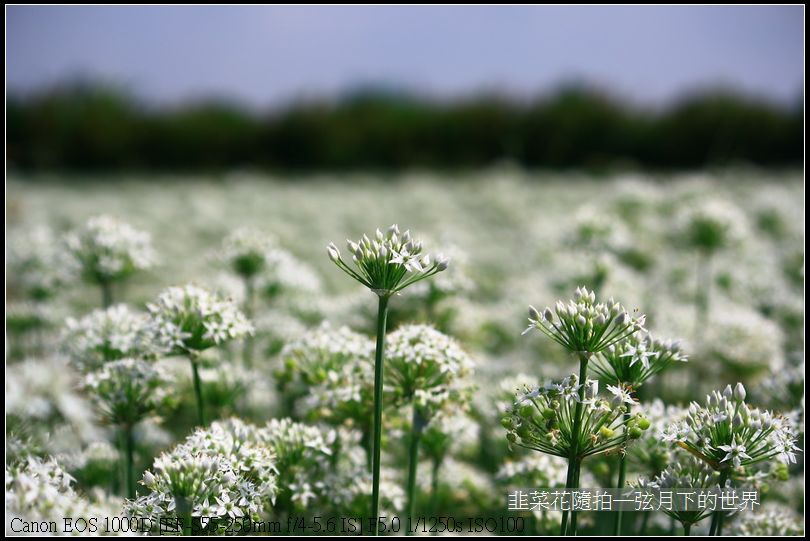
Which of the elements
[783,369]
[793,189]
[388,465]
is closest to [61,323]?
[388,465]

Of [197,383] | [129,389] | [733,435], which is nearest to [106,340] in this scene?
[129,389]

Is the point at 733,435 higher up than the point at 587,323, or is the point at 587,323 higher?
the point at 587,323

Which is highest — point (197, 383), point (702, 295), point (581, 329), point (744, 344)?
point (702, 295)

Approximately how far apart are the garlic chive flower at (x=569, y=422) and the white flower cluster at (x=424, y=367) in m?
0.70

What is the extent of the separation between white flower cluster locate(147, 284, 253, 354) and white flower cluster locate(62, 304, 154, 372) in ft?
1.22

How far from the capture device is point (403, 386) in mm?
3883

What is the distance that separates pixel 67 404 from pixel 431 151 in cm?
2799

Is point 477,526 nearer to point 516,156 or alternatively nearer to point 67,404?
point 67,404

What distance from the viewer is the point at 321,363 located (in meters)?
4.41

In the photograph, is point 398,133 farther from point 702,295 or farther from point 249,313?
point 249,313

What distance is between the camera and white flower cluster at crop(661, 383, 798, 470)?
3.12m

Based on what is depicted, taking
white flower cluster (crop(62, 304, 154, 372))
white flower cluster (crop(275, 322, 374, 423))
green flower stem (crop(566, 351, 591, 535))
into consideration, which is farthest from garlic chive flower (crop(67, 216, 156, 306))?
green flower stem (crop(566, 351, 591, 535))

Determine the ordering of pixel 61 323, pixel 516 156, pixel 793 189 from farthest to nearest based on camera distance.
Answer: pixel 516 156, pixel 793 189, pixel 61 323

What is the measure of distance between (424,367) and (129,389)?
6.03 feet
